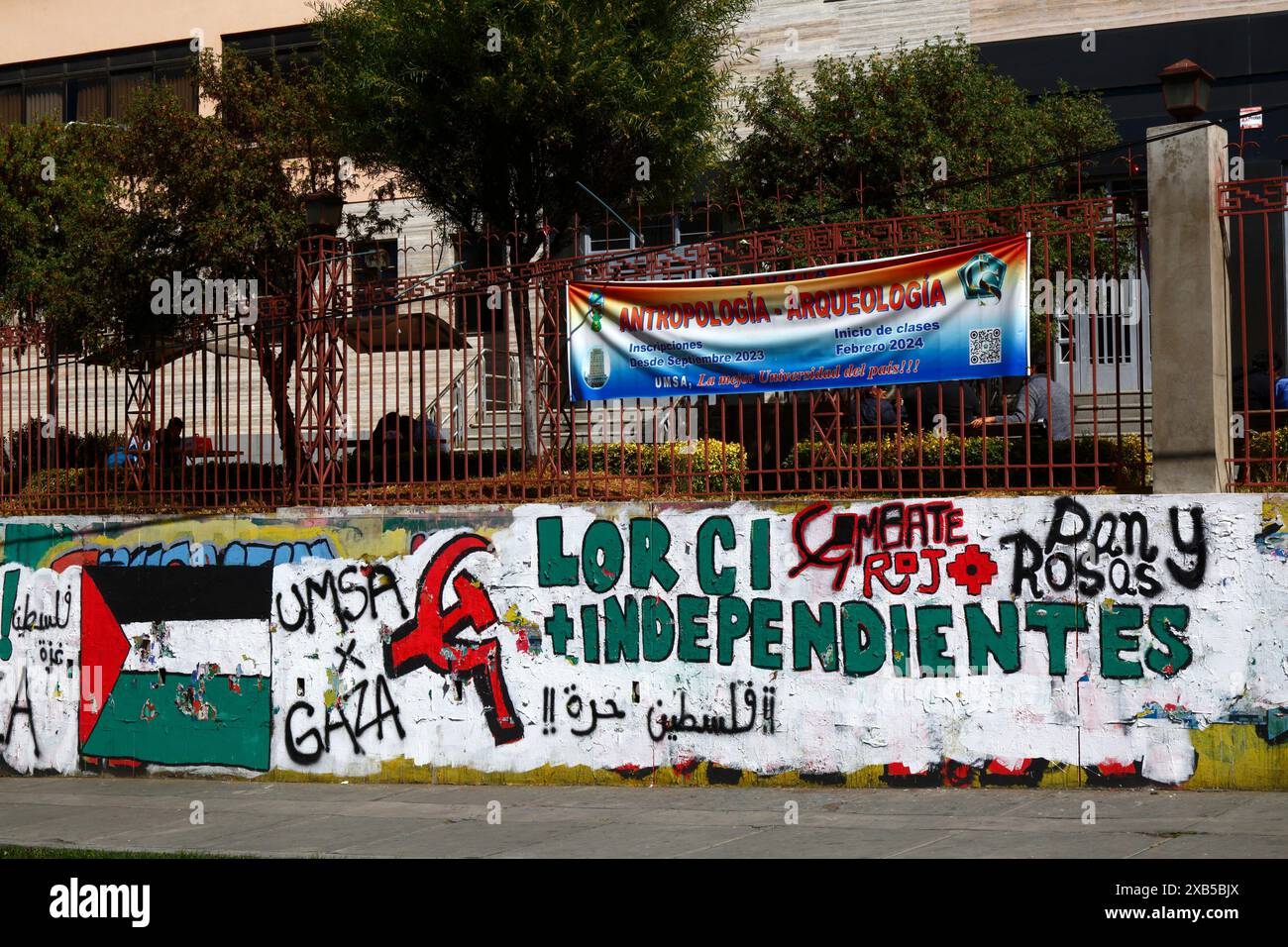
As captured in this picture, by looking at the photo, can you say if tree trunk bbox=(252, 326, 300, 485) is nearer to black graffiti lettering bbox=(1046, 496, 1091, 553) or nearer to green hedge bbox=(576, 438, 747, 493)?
green hedge bbox=(576, 438, 747, 493)

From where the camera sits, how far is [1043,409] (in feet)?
34.4

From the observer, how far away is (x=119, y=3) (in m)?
26.0

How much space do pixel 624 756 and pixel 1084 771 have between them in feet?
10.4

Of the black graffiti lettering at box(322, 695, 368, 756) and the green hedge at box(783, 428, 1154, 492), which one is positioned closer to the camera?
the green hedge at box(783, 428, 1154, 492)

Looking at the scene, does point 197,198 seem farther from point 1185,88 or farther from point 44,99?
point 44,99

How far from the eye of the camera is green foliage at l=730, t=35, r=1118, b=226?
1677cm

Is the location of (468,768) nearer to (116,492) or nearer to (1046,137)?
(116,492)

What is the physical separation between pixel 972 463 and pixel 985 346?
3.03ft

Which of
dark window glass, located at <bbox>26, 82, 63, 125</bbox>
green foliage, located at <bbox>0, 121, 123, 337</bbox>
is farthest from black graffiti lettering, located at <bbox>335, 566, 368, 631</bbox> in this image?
dark window glass, located at <bbox>26, 82, 63, 125</bbox>

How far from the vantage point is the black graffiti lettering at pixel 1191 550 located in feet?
28.3

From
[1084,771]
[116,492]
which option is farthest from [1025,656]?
[116,492]

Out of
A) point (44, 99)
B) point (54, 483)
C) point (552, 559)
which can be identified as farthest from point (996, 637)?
point (44, 99)

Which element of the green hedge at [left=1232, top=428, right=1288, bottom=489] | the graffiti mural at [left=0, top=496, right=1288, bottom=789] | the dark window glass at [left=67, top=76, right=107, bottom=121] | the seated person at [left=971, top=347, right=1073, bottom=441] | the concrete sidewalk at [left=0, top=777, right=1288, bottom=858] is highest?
the dark window glass at [left=67, top=76, right=107, bottom=121]

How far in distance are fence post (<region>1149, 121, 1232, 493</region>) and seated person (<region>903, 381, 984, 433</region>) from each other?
1.29 m
